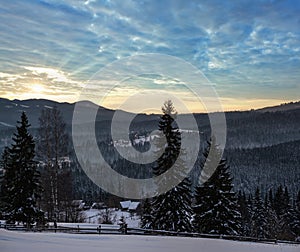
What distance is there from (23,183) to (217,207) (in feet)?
45.5

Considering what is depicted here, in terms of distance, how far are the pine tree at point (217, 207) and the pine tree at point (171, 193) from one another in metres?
1.30

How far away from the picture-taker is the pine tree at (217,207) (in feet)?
81.3

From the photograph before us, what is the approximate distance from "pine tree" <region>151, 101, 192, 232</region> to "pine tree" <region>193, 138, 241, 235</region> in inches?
51.2

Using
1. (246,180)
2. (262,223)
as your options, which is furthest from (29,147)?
(246,180)

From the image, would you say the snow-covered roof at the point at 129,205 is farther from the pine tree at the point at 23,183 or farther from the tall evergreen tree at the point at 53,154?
the pine tree at the point at 23,183

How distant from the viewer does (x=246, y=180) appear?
17138 centimetres

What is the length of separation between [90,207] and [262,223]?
5230 cm

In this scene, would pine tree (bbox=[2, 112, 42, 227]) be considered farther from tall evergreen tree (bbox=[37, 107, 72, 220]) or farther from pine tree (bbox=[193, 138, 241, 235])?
pine tree (bbox=[193, 138, 241, 235])

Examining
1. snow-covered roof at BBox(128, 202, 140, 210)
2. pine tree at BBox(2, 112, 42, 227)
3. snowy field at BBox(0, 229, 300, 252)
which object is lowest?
snow-covered roof at BBox(128, 202, 140, 210)

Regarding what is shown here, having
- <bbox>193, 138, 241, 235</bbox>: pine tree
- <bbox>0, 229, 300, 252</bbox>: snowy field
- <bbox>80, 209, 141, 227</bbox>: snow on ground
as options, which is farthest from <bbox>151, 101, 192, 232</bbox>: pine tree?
<bbox>80, 209, 141, 227</bbox>: snow on ground

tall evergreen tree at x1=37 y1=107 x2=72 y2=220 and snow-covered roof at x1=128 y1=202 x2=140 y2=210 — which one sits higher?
tall evergreen tree at x1=37 y1=107 x2=72 y2=220

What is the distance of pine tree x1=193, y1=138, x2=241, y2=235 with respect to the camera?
81.3 ft

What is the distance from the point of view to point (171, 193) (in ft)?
81.2

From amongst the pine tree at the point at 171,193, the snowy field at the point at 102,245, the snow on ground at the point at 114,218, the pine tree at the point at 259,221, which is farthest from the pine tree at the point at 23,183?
the pine tree at the point at 259,221
